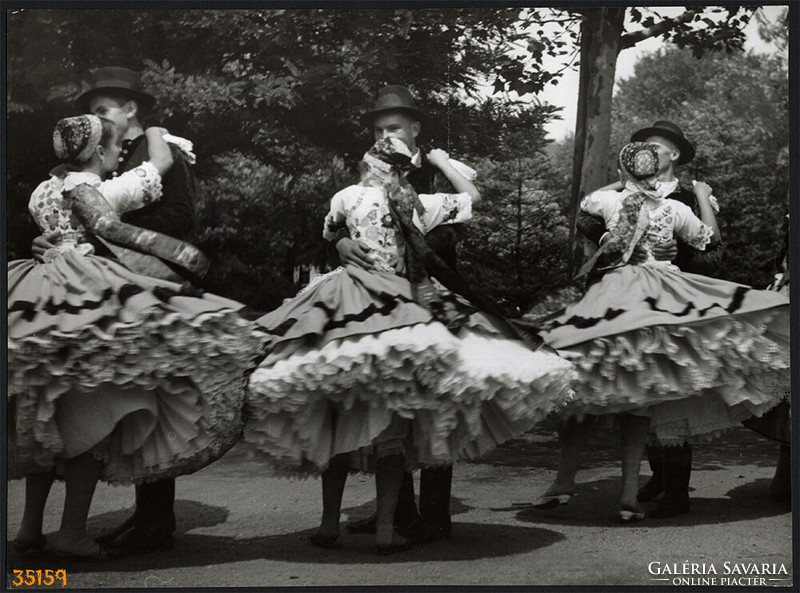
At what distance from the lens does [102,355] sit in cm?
489

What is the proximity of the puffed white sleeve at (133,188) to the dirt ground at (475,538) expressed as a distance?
4.49 ft

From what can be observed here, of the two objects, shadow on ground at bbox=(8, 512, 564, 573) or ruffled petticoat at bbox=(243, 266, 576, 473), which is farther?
shadow on ground at bbox=(8, 512, 564, 573)

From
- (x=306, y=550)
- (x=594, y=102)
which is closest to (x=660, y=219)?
(x=594, y=102)

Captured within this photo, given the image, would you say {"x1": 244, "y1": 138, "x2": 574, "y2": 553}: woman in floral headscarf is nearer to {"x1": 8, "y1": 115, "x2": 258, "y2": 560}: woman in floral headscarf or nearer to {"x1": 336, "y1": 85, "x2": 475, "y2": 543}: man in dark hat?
{"x1": 336, "y1": 85, "x2": 475, "y2": 543}: man in dark hat

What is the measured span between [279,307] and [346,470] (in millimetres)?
904

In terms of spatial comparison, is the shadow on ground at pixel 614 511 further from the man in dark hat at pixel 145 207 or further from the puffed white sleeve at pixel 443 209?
the man in dark hat at pixel 145 207

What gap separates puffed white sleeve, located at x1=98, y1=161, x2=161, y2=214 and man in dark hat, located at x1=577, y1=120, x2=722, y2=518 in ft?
8.23

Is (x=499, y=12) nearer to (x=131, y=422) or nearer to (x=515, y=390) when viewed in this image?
(x=515, y=390)

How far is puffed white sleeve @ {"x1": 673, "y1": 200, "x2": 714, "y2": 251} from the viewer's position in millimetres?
6254

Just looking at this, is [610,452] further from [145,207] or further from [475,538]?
[145,207]

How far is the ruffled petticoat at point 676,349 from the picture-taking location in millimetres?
5707

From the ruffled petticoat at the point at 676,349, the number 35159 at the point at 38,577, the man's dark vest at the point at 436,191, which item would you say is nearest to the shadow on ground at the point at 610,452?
the ruffled petticoat at the point at 676,349

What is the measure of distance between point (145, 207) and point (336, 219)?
39.6 inches

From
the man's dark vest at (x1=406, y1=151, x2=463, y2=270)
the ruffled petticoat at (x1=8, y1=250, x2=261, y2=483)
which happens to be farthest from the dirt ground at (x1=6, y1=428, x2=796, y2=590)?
the man's dark vest at (x1=406, y1=151, x2=463, y2=270)
